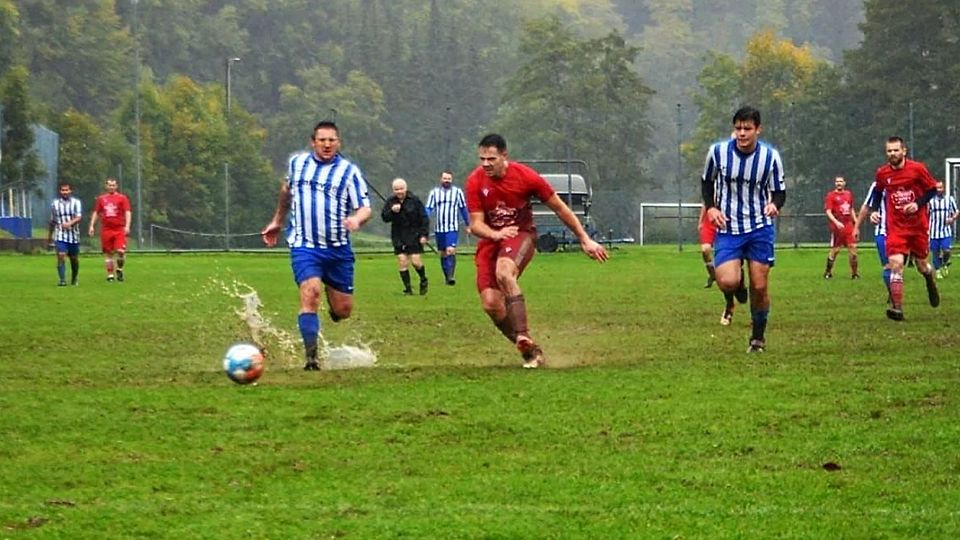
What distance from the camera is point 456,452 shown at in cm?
902

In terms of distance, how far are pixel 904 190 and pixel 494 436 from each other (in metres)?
9.94

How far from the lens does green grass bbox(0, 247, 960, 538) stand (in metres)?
7.32

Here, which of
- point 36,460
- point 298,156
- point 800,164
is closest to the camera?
point 36,460

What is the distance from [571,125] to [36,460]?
84392mm

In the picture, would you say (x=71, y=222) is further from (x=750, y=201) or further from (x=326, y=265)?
(x=750, y=201)

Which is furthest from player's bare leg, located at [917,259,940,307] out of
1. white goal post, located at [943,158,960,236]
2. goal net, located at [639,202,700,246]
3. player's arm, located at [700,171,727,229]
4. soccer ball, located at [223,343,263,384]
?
goal net, located at [639,202,700,246]

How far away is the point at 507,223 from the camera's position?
44.4ft

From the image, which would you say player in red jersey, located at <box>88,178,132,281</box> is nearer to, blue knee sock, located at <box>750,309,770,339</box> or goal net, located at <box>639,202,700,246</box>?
blue knee sock, located at <box>750,309,770,339</box>

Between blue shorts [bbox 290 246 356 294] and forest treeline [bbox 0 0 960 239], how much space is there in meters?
44.6

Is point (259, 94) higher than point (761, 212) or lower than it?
higher

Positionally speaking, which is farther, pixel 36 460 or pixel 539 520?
pixel 36 460

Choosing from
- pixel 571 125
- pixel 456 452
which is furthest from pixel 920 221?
pixel 571 125

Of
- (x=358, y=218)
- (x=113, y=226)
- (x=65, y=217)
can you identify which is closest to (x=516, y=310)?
(x=358, y=218)

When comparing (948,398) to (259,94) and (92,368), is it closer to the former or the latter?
(92,368)
